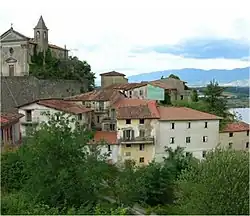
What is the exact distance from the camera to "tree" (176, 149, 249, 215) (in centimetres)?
1390

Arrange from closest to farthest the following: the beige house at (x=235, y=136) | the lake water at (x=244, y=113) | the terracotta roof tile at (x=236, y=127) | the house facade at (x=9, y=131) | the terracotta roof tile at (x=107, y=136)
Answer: the house facade at (x=9, y=131) < the terracotta roof tile at (x=107, y=136) < the beige house at (x=235, y=136) < the terracotta roof tile at (x=236, y=127) < the lake water at (x=244, y=113)

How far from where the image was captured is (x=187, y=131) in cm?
2764

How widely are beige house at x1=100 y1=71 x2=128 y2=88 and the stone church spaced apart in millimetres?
7284

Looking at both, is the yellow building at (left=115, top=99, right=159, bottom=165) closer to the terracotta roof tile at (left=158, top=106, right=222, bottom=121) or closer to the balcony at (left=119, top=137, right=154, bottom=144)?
the balcony at (left=119, top=137, right=154, bottom=144)

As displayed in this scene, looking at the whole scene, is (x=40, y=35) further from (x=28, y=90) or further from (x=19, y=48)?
(x=28, y=90)

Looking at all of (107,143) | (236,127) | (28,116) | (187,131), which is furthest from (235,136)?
(28,116)

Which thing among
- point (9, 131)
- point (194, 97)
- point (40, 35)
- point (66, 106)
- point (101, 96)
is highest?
point (40, 35)

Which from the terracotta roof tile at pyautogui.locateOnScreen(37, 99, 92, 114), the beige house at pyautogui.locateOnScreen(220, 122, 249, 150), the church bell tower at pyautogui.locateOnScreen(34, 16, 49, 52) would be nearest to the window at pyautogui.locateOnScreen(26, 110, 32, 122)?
the terracotta roof tile at pyautogui.locateOnScreen(37, 99, 92, 114)

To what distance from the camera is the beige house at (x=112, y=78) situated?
41.8 metres

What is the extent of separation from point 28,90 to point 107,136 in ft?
26.9

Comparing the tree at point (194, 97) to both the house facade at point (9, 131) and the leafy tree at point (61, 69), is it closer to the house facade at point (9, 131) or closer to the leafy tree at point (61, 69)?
the leafy tree at point (61, 69)

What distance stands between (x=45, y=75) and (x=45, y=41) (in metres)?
4.25

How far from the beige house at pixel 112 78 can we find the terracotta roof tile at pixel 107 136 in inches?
565

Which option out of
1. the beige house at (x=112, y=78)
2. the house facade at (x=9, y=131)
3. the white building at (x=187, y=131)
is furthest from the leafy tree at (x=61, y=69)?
the house facade at (x=9, y=131)
